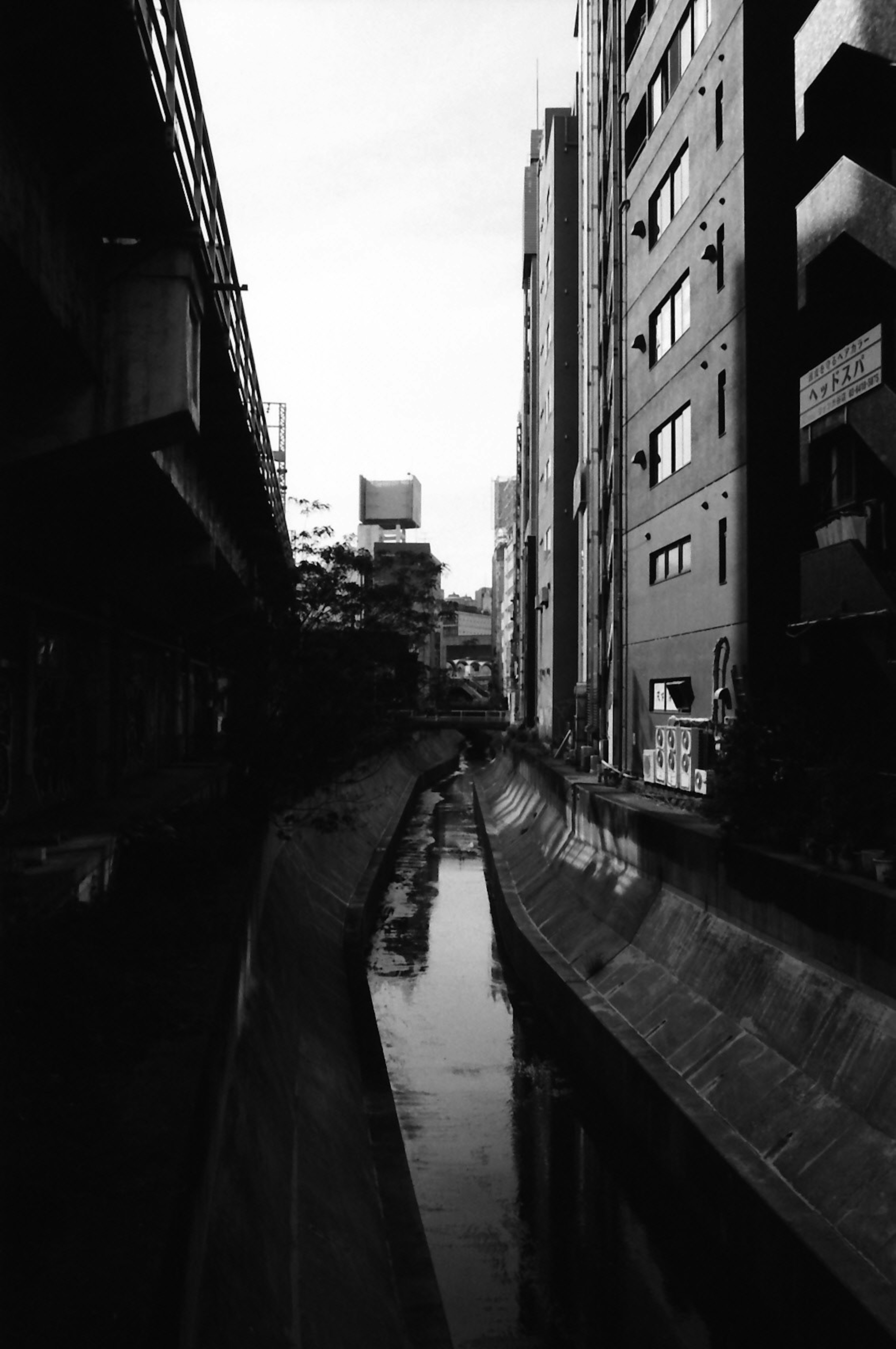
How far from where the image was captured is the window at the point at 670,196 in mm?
26828

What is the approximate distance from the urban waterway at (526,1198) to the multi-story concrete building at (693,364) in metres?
8.71

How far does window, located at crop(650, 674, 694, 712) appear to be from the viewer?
84.7ft

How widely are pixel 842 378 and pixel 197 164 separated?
37.7 ft

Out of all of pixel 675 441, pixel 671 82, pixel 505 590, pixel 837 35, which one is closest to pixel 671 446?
pixel 675 441

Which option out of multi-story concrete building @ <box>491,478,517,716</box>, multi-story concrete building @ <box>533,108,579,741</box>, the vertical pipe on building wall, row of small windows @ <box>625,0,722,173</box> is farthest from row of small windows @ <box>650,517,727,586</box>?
multi-story concrete building @ <box>491,478,517,716</box>

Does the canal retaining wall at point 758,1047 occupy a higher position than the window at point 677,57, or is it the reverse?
the window at point 677,57

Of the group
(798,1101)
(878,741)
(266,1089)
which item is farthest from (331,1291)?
(878,741)

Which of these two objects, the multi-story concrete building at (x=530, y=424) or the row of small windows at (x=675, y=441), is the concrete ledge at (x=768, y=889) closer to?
the row of small windows at (x=675, y=441)

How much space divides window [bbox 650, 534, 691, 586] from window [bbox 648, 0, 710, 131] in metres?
11.4

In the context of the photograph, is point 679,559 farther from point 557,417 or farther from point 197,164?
point 557,417

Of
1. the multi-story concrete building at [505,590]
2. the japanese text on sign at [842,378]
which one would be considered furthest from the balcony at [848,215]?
the multi-story concrete building at [505,590]

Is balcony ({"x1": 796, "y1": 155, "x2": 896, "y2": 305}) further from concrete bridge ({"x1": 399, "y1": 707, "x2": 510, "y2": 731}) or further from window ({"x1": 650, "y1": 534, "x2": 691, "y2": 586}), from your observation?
concrete bridge ({"x1": 399, "y1": 707, "x2": 510, "y2": 731})

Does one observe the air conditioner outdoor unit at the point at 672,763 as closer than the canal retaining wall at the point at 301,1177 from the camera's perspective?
No

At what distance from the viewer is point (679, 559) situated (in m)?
27.2
